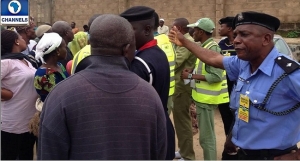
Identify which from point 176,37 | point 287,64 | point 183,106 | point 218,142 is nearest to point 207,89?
point 183,106

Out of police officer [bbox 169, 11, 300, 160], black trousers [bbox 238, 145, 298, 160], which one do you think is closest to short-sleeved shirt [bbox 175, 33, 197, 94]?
police officer [bbox 169, 11, 300, 160]

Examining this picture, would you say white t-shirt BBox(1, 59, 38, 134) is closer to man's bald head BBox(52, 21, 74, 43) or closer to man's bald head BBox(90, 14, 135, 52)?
man's bald head BBox(52, 21, 74, 43)

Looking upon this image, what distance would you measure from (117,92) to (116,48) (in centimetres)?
23

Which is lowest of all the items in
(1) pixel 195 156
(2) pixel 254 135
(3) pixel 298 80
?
(1) pixel 195 156

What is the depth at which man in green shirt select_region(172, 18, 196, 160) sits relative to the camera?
554cm

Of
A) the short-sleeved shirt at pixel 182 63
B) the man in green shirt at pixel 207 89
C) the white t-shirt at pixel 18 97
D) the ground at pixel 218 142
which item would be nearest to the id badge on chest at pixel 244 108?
the man in green shirt at pixel 207 89

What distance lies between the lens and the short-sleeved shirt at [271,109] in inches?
101

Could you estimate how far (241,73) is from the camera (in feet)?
9.71

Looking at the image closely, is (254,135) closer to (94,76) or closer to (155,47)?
(155,47)

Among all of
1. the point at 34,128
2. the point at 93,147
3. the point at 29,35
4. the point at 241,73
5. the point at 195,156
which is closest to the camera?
the point at 93,147

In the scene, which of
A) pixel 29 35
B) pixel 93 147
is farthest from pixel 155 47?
pixel 29 35

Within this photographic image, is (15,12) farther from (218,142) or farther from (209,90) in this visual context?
(218,142)

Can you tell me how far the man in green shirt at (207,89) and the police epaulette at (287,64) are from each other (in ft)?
6.87

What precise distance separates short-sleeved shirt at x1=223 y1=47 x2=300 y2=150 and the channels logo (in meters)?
4.35
